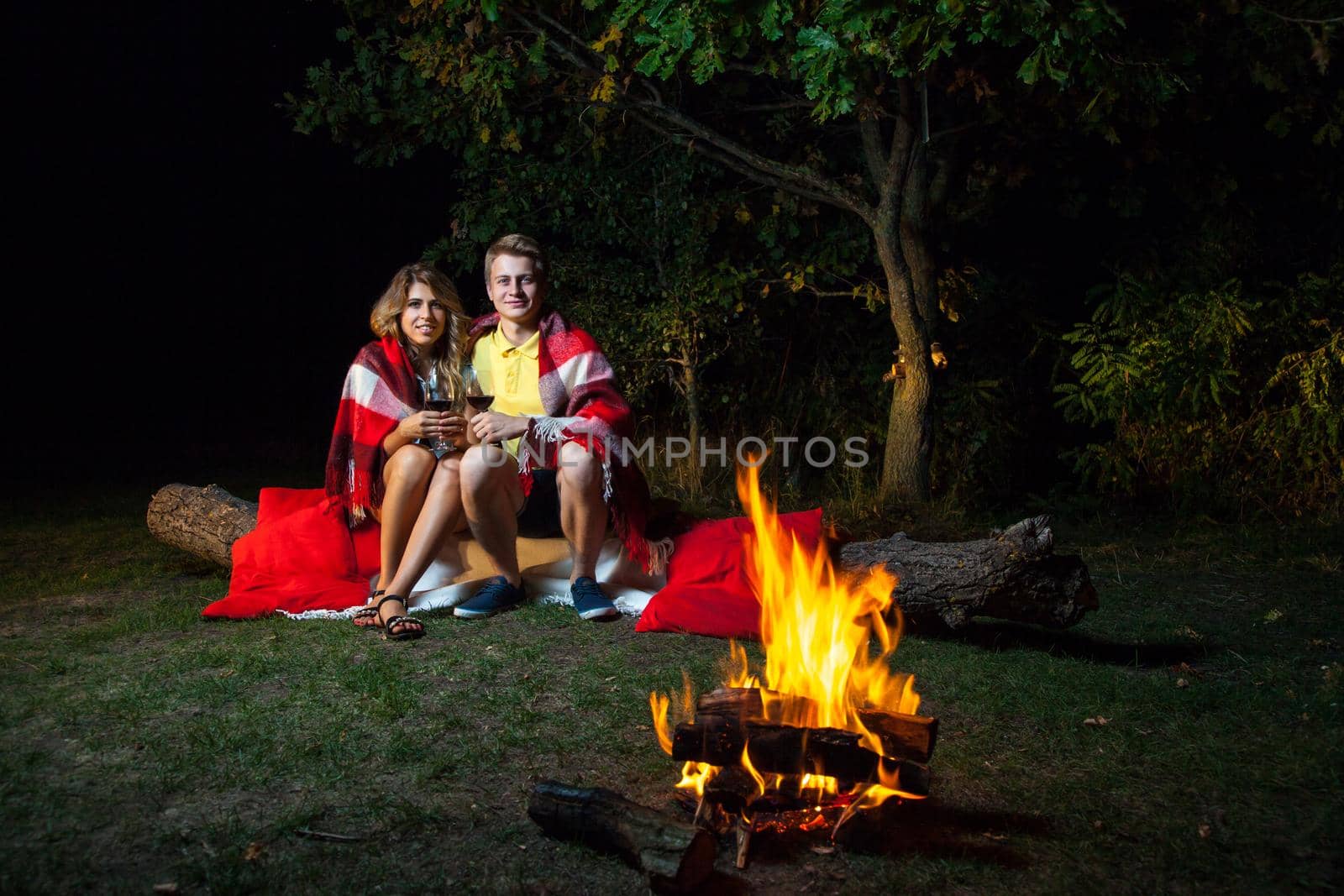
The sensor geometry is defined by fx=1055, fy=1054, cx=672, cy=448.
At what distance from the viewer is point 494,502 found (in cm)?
441

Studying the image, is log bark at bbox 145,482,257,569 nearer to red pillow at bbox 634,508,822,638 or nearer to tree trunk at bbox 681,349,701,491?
red pillow at bbox 634,508,822,638

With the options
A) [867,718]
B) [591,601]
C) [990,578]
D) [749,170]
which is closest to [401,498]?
[591,601]

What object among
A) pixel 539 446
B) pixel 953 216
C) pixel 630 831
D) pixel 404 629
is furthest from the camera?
pixel 953 216

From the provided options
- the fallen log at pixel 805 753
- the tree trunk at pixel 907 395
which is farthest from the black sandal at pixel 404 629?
the tree trunk at pixel 907 395

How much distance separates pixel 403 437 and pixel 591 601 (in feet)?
3.42

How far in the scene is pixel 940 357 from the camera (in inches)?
276

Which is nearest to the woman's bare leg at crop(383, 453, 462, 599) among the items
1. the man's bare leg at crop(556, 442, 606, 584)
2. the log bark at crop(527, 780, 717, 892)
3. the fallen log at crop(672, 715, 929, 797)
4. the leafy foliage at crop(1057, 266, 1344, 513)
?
the man's bare leg at crop(556, 442, 606, 584)

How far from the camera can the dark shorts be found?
15.4ft

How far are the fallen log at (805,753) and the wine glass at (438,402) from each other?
7.12 ft

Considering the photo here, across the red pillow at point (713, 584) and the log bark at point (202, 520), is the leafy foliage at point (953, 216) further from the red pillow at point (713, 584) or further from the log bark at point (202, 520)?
the log bark at point (202, 520)

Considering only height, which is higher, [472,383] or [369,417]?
[472,383]

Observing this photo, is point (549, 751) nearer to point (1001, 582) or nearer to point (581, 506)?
point (581, 506)

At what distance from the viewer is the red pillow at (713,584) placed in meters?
Answer: 4.18

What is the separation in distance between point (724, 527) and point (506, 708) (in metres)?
1.69
